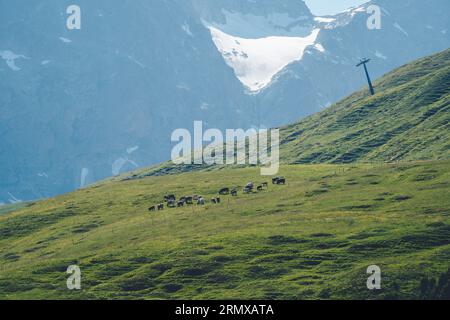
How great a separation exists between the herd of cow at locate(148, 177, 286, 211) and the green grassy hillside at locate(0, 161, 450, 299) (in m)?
2.34

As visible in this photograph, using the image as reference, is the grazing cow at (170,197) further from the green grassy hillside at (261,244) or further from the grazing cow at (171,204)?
the grazing cow at (171,204)

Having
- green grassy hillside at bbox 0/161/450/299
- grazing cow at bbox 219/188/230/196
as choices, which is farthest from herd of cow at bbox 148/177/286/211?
green grassy hillside at bbox 0/161/450/299

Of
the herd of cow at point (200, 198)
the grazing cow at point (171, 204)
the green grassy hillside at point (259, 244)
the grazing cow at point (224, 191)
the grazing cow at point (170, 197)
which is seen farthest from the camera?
the grazing cow at point (170, 197)

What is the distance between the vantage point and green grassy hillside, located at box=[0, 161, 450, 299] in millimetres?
96438

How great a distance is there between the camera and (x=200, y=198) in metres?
164

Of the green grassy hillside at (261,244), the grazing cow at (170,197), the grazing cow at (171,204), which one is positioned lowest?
the green grassy hillside at (261,244)

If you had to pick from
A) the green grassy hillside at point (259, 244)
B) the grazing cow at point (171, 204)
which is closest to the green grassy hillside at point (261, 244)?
the green grassy hillside at point (259, 244)

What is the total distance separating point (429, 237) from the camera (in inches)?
4134

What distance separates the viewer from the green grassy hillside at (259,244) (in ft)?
316

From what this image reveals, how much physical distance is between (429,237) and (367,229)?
10673mm

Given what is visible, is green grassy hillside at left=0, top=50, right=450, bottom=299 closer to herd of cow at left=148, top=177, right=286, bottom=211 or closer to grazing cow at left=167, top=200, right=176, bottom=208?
herd of cow at left=148, top=177, right=286, bottom=211

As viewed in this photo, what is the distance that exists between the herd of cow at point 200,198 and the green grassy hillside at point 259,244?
234 centimetres
